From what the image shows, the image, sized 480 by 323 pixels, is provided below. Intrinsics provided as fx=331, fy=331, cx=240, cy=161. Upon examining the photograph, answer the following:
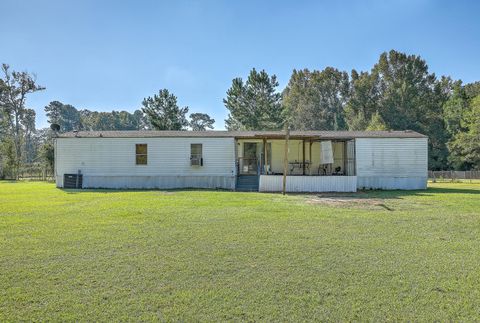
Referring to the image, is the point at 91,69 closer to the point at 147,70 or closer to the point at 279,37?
the point at 147,70

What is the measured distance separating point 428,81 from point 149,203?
132 feet

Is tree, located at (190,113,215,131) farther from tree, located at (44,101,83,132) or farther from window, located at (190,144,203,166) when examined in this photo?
window, located at (190,144,203,166)

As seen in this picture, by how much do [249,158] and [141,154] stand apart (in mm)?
5721

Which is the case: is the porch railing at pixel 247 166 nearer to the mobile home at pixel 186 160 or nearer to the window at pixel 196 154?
the mobile home at pixel 186 160

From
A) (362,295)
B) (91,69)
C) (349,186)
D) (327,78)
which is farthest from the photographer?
(327,78)

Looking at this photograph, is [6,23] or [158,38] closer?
[6,23]

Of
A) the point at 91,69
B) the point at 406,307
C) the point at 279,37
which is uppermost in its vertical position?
the point at 279,37

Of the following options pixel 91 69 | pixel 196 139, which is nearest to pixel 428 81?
pixel 196 139

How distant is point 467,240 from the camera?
18.5 feet

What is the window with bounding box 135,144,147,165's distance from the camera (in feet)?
54.5

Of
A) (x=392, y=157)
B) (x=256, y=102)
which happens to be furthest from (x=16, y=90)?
(x=392, y=157)

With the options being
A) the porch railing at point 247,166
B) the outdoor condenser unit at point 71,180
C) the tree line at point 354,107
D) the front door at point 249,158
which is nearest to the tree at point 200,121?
the tree line at point 354,107

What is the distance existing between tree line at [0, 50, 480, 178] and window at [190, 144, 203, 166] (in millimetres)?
17397

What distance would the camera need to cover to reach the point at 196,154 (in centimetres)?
1661
